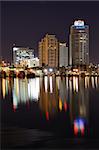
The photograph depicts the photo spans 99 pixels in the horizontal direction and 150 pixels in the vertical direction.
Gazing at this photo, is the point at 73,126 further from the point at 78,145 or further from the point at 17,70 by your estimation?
the point at 17,70

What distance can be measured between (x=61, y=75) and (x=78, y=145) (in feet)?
233

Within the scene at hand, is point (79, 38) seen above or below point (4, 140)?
above

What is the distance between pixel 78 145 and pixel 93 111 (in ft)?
19.7

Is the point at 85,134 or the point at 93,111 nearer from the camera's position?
the point at 85,134

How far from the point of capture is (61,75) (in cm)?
7738

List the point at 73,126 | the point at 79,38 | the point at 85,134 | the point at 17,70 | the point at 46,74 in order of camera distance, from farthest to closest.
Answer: the point at 79,38, the point at 46,74, the point at 17,70, the point at 73,126, the point at 85,134

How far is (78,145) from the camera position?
650 centimetres

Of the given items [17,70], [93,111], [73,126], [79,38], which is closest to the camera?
[73,126]

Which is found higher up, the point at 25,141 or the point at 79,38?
the point at 79,38

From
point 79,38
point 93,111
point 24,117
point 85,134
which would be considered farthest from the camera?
point 79,38

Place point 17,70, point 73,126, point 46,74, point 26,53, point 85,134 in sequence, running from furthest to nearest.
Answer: point 46,74
point 26,53
point 17,70
point 73,126
point 85,134

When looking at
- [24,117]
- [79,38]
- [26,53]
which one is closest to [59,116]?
[24,117]

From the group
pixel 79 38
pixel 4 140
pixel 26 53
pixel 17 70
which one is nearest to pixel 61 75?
pixel 26 53

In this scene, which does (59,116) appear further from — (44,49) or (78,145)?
(44,49)
